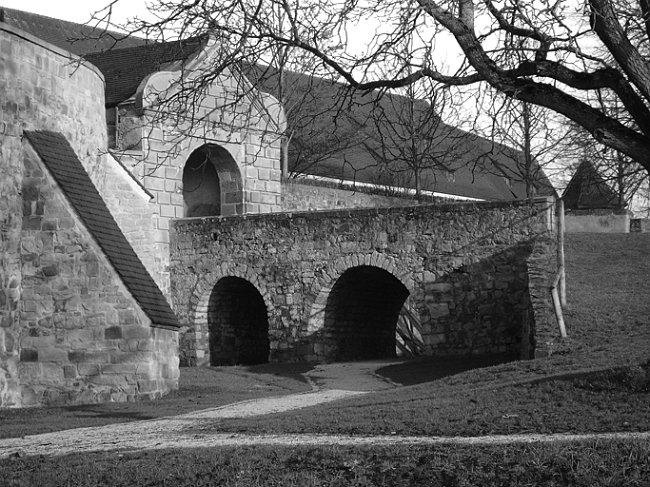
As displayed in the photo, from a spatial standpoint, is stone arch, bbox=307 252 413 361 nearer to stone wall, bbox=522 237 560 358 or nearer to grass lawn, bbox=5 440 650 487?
stone wall, bbox=522 237 560 358

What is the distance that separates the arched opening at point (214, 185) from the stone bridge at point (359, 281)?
2.52 m

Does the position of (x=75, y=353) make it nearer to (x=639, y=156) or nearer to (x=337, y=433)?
(x=337, y=433)

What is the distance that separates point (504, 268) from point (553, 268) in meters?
2.38

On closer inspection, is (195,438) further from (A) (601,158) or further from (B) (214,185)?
(B) (214,185)

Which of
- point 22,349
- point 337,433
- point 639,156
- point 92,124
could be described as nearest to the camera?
point 639,156

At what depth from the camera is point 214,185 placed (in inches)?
1157

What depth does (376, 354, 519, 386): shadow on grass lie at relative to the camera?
20.7 m

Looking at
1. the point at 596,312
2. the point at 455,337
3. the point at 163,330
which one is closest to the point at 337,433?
the point at 163,330

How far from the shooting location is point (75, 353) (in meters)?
16.8

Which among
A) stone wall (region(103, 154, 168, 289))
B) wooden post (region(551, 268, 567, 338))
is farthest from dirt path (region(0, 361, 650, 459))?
stone wall (region(103, 154, 168, 289))

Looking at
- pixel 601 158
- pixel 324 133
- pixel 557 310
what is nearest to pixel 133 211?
pixel 557 310

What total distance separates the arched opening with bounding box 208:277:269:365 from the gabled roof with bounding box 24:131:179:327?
29.5 ft

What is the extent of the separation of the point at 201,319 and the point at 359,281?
12.2ft

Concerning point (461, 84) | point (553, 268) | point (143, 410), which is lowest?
point (143, 410)
